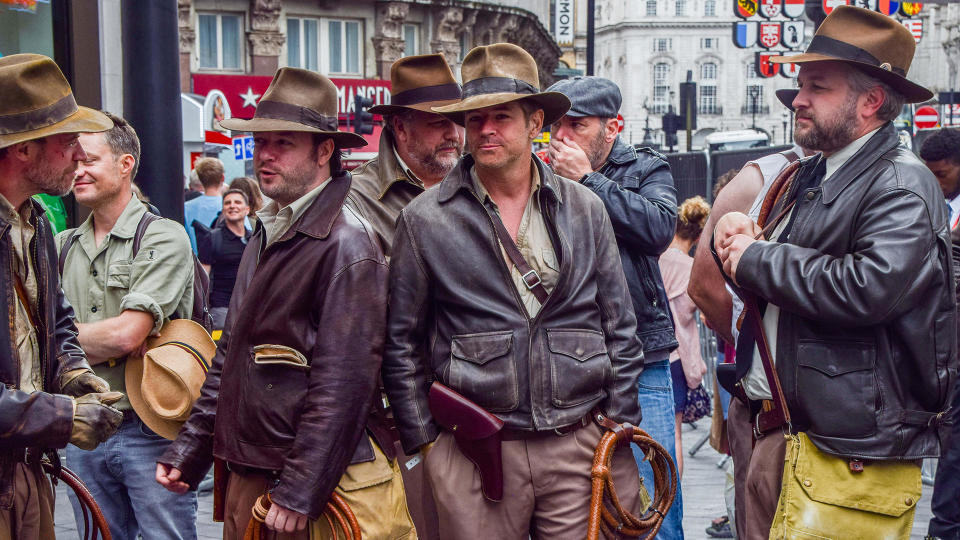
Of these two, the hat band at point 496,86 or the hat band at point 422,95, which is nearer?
the hat band at point 496,86

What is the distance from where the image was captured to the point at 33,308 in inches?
142

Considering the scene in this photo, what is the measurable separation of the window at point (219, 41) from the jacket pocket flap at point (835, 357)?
2949 centimetres

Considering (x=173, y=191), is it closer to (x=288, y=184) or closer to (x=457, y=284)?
(x=288, y=184)

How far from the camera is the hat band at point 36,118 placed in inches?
137

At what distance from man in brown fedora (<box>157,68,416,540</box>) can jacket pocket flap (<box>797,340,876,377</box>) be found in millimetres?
1347

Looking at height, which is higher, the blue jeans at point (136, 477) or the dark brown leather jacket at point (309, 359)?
the dark brown leather jacket at point (309, 359)

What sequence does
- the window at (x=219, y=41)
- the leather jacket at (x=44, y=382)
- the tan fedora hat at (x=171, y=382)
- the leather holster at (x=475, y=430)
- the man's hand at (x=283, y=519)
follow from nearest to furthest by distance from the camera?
the leather jacket at (x=44, y=382) < the man's hand at (x=283, y=519) < the leather holster at (x=475, y=430) < the tan fedora hat at (x=171, y=382) < the window at (x=219, y=41)

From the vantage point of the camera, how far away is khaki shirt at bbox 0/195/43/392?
349 centimetres

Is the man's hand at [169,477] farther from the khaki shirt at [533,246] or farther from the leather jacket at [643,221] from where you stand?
the leather jacket at [643,221]

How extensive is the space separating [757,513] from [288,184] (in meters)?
1.94

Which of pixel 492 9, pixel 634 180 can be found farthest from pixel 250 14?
pixel 634 180

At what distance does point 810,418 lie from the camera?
3.54 m

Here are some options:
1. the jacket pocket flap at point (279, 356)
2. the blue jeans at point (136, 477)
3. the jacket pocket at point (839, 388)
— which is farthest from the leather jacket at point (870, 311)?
the blue jeans at point (136, 477)

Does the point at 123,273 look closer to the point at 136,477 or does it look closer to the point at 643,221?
the point at 136,477
